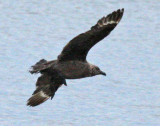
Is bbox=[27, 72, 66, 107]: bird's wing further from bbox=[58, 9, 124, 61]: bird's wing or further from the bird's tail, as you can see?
bbox=[58, 9, 124, 61]: bird's wing

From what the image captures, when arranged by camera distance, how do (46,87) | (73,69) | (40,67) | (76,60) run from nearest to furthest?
(40,67) < (73,69) < (76,60) < (46,87)

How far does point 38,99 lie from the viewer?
11.6 meters

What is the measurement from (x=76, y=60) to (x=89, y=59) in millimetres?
4975

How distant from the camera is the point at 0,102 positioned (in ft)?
45.8

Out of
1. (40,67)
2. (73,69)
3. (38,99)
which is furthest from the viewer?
(38,99)

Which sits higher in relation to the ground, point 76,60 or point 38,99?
point 76,60

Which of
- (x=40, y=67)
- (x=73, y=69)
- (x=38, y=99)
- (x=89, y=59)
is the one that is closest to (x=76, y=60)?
Answer: (x=73, y=69)

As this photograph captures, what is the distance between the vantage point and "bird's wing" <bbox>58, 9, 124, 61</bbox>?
10773 millimetres

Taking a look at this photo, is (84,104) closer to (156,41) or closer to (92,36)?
(92,36)

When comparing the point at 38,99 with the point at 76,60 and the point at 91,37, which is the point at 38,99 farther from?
the point at 91,37

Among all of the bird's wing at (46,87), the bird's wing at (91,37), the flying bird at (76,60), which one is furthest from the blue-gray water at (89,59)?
the bird's wing at (91,37)

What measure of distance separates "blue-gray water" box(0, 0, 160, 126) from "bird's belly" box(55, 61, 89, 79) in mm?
1922

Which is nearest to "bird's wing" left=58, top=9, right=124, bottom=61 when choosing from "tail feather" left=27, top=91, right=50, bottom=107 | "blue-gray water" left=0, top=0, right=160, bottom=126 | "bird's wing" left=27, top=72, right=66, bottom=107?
"bird's wing" left=27, top=72, right=66, bottom=107

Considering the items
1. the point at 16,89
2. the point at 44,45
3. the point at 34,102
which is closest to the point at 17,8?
the point at 44,45
